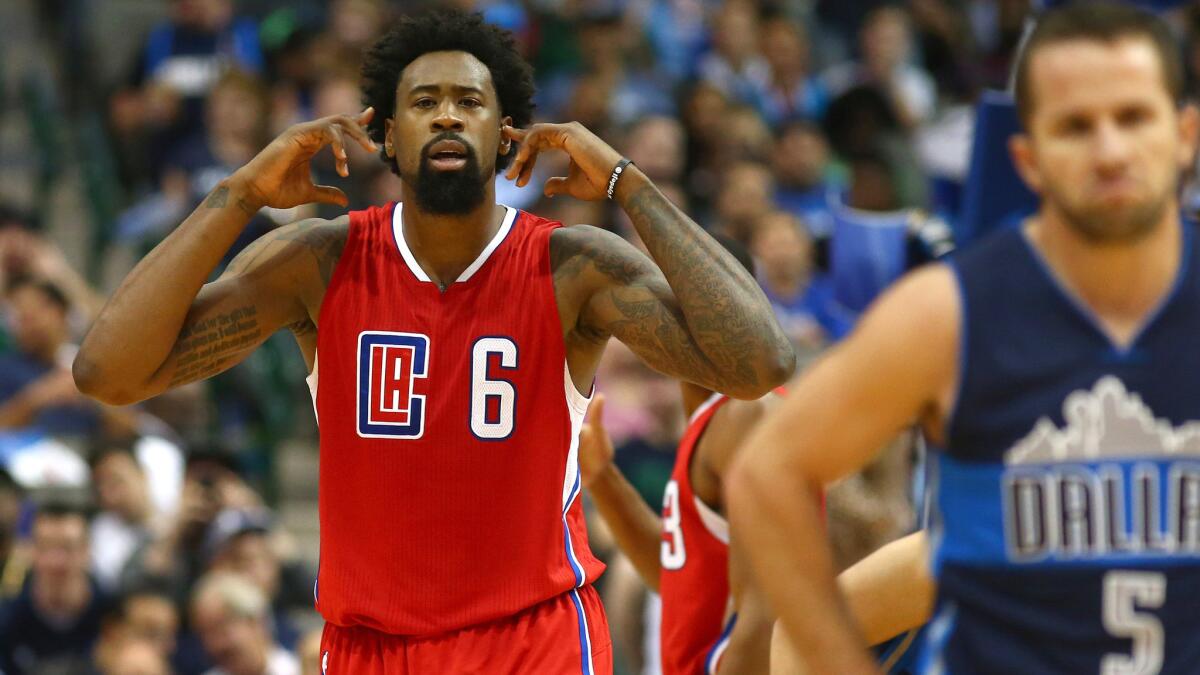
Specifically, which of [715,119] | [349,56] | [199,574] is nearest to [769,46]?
[715,119]

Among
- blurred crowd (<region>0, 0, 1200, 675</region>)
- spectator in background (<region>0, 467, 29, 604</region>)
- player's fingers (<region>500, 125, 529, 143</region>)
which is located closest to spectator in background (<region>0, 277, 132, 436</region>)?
blurred crowd (<region>0, 0, 1200, 675</region>)

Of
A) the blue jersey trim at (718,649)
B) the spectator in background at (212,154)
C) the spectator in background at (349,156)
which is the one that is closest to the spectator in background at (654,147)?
the spectator in background at (349,156)

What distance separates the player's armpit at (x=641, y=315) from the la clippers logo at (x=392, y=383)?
424 millimetres

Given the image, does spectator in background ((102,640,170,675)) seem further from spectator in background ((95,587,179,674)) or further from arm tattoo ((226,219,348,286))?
arm tattoo ((226,219,348,286))

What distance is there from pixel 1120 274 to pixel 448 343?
2055 mm

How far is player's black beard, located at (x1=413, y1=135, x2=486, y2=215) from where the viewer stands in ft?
15.0

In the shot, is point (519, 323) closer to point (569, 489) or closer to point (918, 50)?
point (569, 489)

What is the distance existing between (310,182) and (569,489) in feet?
3.50

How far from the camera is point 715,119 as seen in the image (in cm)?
1293

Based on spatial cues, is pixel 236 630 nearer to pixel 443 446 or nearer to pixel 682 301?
pixel 443 446

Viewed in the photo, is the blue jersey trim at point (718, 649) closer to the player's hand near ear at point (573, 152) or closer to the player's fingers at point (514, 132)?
the player's hand near ear at point (573, 152)

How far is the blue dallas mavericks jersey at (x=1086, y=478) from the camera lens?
9.48 ft

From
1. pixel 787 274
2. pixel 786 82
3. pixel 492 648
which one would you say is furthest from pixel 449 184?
pixel 786 82

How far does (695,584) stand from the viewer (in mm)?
5230
